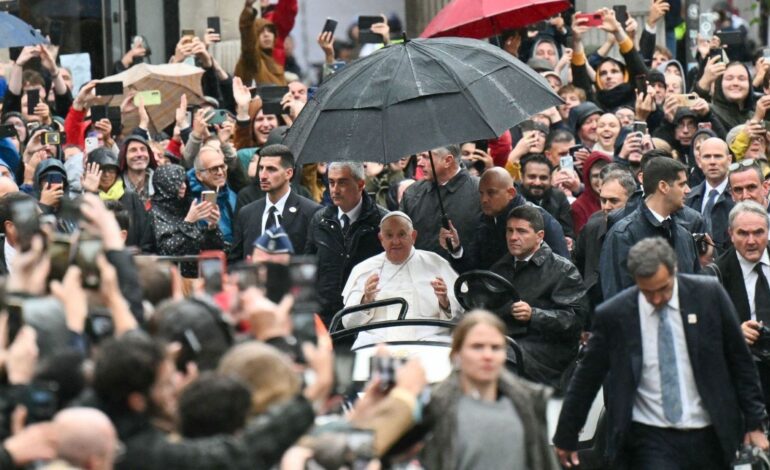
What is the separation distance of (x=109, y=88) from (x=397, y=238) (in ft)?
15.3

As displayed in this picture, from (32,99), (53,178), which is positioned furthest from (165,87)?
(53,178)

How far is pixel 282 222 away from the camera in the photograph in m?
13.0

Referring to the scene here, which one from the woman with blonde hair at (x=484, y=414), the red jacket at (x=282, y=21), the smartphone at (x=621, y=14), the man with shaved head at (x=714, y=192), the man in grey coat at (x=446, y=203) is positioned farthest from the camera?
the red jacket at (x=282, y=21)

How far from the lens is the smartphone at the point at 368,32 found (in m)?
16.2

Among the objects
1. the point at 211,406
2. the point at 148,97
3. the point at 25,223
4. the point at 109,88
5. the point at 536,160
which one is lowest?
the point at 536,160

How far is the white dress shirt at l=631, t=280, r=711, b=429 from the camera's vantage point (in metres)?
9.62

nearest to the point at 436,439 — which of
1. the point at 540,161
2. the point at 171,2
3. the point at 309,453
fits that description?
the point at 309,453

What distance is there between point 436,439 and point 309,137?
136 inches

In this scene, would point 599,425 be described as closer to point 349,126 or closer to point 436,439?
point 349,126

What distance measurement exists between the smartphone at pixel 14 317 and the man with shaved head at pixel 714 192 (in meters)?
7.31

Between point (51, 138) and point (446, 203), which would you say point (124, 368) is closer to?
point (446, 203)

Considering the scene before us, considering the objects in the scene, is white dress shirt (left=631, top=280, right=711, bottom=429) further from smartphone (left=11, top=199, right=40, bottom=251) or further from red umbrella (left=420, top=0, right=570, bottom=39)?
red umbrella (left=420, top=0, right=570, bottom=39)

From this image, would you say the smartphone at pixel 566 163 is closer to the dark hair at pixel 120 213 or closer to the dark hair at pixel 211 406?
the dark hair at pixel 120 213

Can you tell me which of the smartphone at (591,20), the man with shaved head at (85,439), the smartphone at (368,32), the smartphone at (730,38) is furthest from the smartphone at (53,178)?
the smartphone at (730,38)
